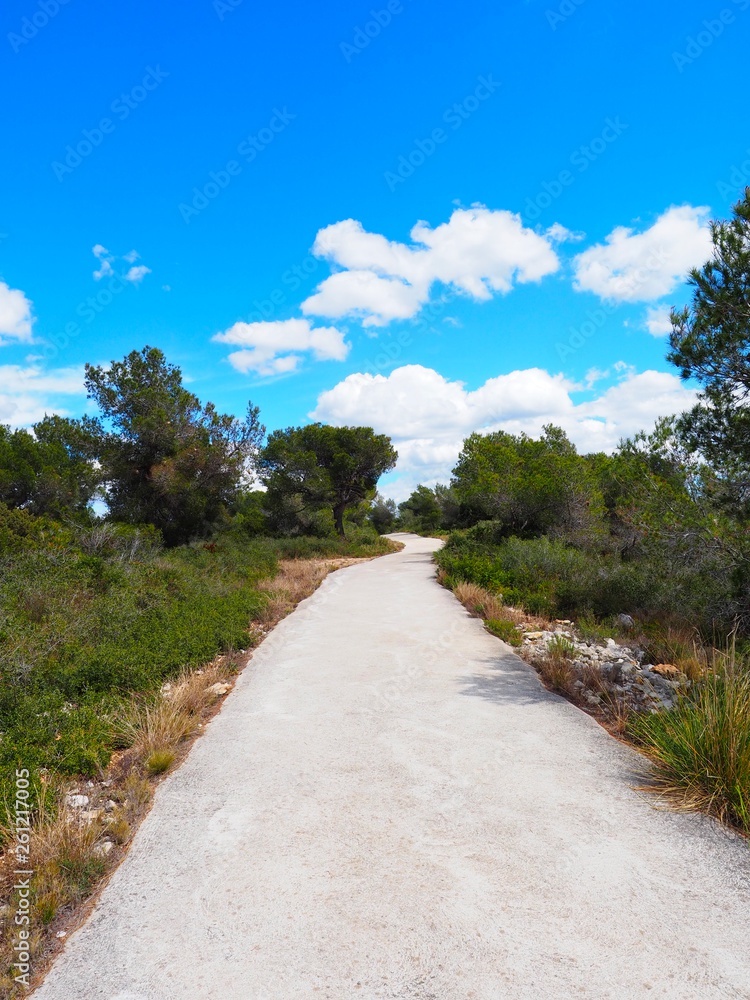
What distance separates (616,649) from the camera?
830 centimetres

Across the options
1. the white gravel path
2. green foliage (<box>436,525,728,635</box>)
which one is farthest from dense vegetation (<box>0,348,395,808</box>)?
green foliage (<box>436,525,728,635</box>)

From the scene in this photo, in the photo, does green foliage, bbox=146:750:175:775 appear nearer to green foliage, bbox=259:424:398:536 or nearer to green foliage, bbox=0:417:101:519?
green foliage, bbox=0:417:101:519

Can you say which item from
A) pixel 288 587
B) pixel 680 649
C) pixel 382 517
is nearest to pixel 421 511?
pixel 382 517

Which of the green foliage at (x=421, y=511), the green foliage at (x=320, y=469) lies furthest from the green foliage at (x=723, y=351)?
the green foliage at (x=421, y=511)

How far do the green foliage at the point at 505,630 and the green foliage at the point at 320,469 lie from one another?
23.0 metres

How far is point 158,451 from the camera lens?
2334 centimetres

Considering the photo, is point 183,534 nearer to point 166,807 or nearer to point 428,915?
point 166,807

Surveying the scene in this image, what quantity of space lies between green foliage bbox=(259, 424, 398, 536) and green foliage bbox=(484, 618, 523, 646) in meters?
23.0

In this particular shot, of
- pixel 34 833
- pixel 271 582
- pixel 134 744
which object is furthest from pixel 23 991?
pixel 271 582

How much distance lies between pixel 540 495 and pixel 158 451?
16.1m

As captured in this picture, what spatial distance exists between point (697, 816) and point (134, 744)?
15.2 ft

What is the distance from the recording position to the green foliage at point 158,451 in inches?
898

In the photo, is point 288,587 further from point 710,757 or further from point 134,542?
point 710,757
